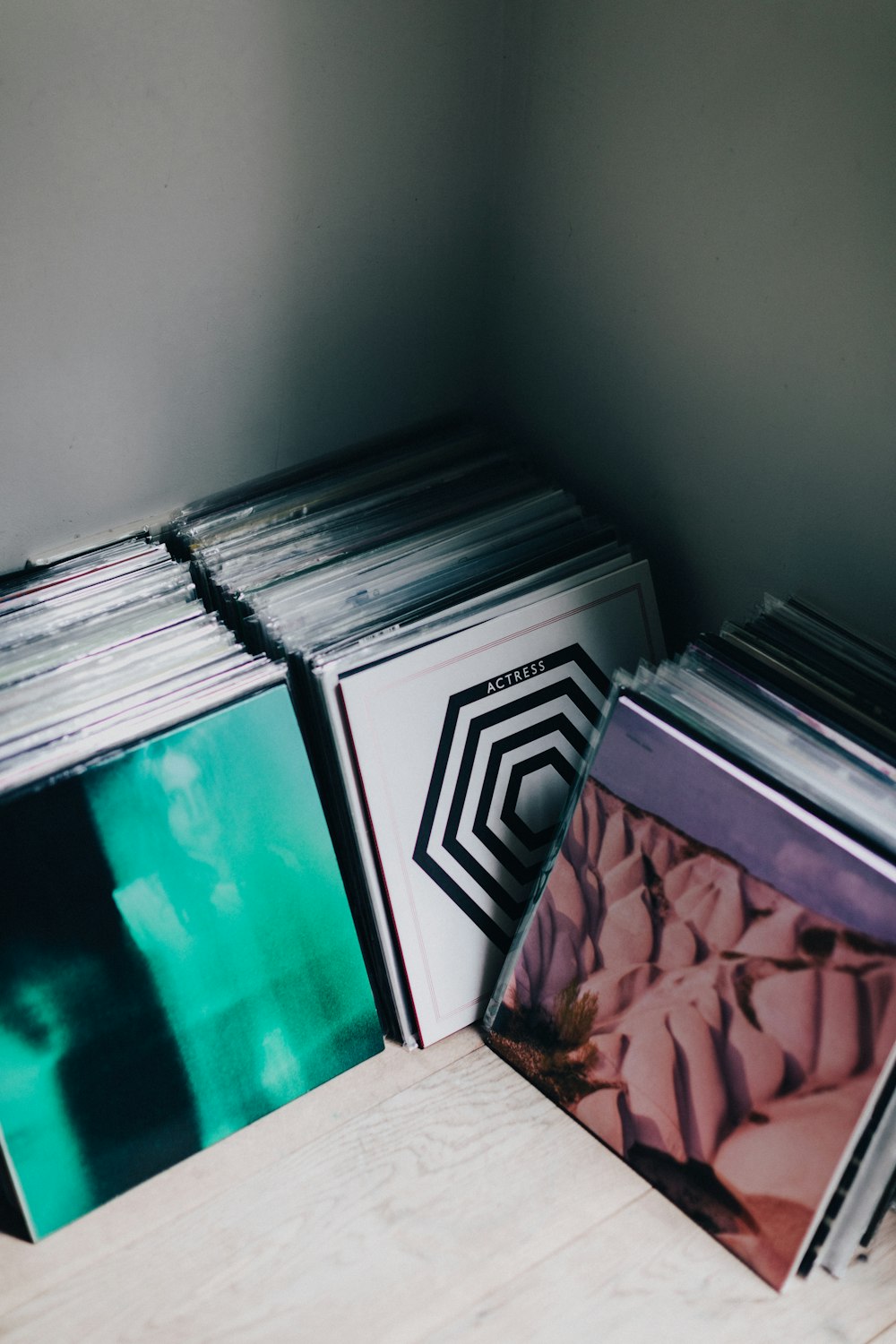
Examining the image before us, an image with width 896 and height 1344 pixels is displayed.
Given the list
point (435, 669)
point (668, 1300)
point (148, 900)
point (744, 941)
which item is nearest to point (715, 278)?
point (435, 669)

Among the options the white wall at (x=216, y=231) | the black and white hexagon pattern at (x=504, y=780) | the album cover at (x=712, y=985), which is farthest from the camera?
the black and white hexagon pattern at (x=504, y=780)

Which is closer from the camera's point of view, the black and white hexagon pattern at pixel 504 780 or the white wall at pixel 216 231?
the white wall at pixel 216 231

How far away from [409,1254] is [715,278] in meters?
0.91

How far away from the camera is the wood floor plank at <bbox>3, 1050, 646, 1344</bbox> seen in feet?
2.98

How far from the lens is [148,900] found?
0.96 metres

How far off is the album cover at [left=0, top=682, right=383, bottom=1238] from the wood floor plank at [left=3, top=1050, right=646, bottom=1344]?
69 mm

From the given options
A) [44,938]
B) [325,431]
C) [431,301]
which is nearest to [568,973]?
[44,938]

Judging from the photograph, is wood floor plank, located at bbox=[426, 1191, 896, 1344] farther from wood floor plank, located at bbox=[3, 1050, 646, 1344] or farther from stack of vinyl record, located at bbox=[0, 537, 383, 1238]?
stack of vinyl record, located at bbox=[0, 537, 383, 1238]

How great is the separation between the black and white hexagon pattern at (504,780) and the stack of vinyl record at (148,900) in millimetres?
121

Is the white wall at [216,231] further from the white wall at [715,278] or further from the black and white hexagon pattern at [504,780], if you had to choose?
the black and white hexagon pattern at [504,780]

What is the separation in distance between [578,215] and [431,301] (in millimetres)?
196

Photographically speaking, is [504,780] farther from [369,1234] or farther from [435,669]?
[369,1234]

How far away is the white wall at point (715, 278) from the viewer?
36.4 inches

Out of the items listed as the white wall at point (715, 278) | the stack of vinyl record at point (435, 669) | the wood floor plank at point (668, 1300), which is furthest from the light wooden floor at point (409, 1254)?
the white wall at point (715, 278)
